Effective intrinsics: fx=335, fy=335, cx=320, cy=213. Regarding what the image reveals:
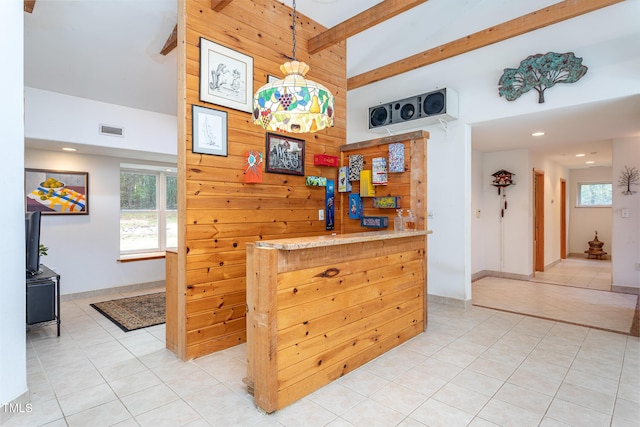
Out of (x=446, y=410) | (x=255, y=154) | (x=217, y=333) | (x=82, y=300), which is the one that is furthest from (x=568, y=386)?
(x=82, y=300)

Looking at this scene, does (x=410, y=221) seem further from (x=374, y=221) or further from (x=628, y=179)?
(x=628, y=179)

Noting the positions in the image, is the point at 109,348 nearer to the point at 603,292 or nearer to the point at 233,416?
the point at 233,416

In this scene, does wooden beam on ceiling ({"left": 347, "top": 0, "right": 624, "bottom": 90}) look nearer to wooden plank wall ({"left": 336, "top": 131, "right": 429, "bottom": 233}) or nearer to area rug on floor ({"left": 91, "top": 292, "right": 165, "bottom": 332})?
wooden plank wall ({"left": 336, "top": 131, "right": 429, "bottom": 233})

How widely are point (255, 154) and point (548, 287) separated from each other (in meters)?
5.24

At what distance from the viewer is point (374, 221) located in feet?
12.4

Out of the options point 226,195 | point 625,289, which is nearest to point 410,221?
point 226,195

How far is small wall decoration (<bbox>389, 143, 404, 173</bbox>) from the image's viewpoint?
354 centimetres

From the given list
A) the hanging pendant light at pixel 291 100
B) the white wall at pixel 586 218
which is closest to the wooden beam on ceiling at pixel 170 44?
the hanging pendant light at pixel 291 100

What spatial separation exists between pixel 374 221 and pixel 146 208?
4.35 metres

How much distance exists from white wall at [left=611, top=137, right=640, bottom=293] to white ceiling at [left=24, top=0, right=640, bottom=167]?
1.01 ft

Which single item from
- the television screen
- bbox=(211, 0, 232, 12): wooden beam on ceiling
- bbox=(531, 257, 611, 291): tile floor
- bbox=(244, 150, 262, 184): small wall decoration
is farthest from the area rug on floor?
bbox=(531, 257, 611, 291): tile floor

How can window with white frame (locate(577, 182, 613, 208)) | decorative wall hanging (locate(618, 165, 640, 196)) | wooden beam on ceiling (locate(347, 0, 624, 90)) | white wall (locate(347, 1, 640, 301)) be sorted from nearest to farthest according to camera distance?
wooden beam on ceiling (locate(347, 0, 624, 90)) → white wall (locate(347, 1, 640, 301)) → decorative wall hanging (locate(618, 165, 640, 196)) → window with white frame (locate(577, 182, 613, 208))

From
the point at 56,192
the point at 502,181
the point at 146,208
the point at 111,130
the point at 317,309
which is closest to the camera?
the point at 317,309

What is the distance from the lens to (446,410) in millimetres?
2094
